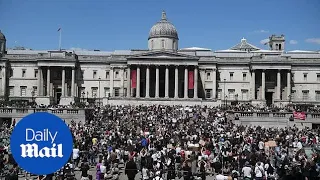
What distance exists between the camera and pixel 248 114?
56656 millimetres

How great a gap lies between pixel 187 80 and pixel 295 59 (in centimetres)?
2318

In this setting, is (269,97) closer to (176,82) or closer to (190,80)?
(190,80)

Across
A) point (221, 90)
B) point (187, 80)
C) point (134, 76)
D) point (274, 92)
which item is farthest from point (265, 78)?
point (134, 76)

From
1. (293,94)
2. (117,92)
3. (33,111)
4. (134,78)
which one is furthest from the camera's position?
(117,92)

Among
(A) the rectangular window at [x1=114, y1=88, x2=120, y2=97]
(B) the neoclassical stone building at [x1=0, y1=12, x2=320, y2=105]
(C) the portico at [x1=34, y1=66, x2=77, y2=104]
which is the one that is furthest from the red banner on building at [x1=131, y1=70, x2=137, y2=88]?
(C) the portico at [x1=34, y1=66, x2=77, y2=104]

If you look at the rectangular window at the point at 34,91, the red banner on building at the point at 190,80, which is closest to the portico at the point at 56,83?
the rectangular window at the point at 34,91

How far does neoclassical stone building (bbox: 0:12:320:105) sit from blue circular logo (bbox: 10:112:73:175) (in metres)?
76.3

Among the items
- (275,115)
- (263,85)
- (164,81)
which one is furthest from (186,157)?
(263,85)

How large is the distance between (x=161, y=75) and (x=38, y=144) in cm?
8164

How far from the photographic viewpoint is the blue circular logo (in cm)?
741

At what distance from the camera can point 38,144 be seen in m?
7.42

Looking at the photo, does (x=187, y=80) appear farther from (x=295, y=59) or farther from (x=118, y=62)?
(x=295, y=59)

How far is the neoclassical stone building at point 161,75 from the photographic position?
8512cm

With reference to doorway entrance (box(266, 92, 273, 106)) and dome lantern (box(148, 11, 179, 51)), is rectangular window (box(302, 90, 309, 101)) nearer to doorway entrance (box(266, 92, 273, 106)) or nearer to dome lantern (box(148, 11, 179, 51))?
doorway entrance (box(266, 92, 273, 106))
